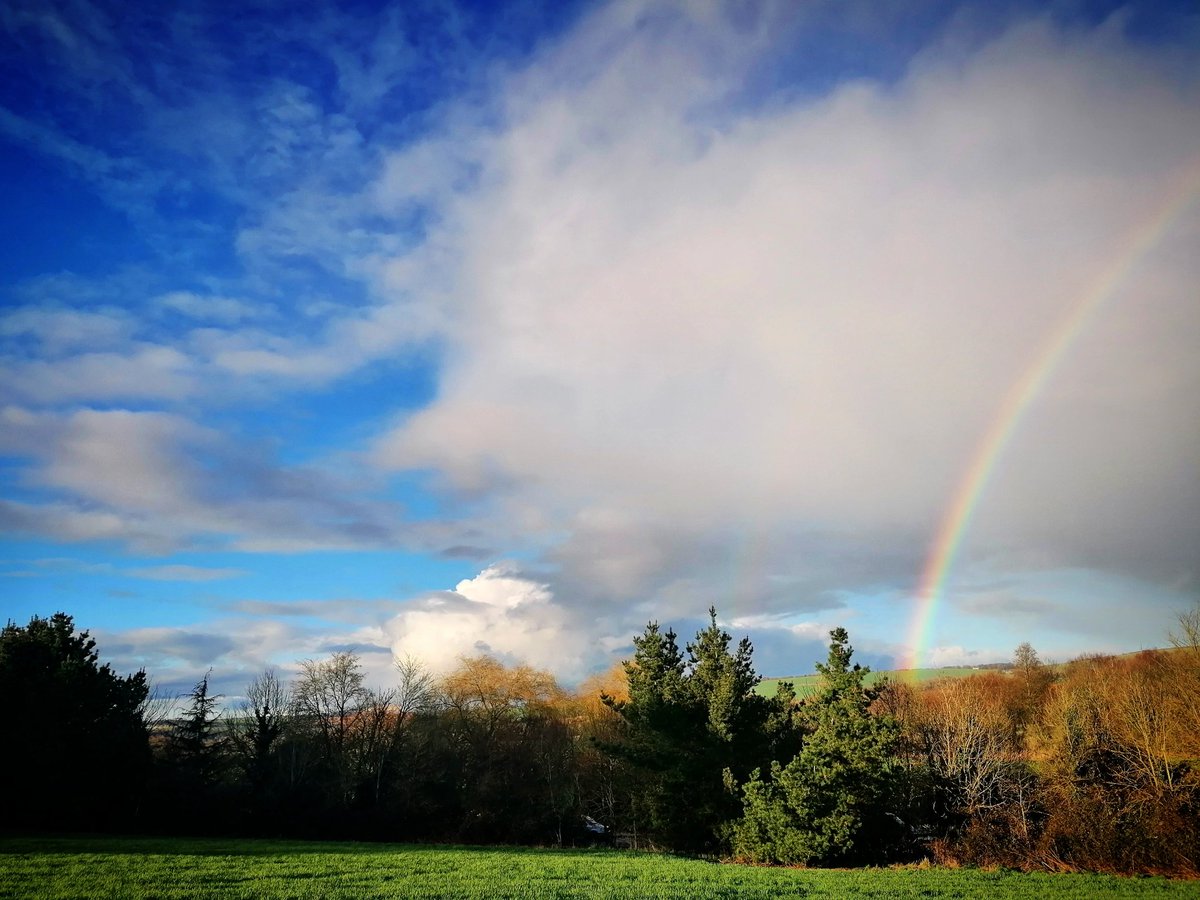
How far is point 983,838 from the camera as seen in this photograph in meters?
32.8

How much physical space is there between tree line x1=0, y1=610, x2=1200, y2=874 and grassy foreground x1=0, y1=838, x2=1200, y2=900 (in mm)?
5414

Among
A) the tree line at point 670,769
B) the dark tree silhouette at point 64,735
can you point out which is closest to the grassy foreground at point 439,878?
the tree line at point 670,769

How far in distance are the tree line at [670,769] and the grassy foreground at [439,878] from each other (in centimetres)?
541

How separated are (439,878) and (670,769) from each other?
2243 cm

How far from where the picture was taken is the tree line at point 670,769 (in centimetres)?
3422

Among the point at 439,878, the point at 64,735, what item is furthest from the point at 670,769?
the point at 64,735

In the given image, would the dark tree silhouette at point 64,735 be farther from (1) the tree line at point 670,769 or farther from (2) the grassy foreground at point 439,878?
(2) the grassy foreground at point 439,878

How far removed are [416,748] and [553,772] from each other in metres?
11.7

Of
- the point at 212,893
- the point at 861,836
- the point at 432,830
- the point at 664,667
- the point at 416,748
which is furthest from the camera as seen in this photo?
the point at 416,748

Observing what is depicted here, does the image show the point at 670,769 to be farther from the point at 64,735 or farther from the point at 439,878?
the point at 64,735

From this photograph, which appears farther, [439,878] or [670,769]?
[670,769]

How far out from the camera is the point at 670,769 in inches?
1651

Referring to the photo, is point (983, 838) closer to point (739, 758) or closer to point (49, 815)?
point (739, 758)

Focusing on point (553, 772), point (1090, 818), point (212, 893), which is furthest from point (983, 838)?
point (553, 772)
